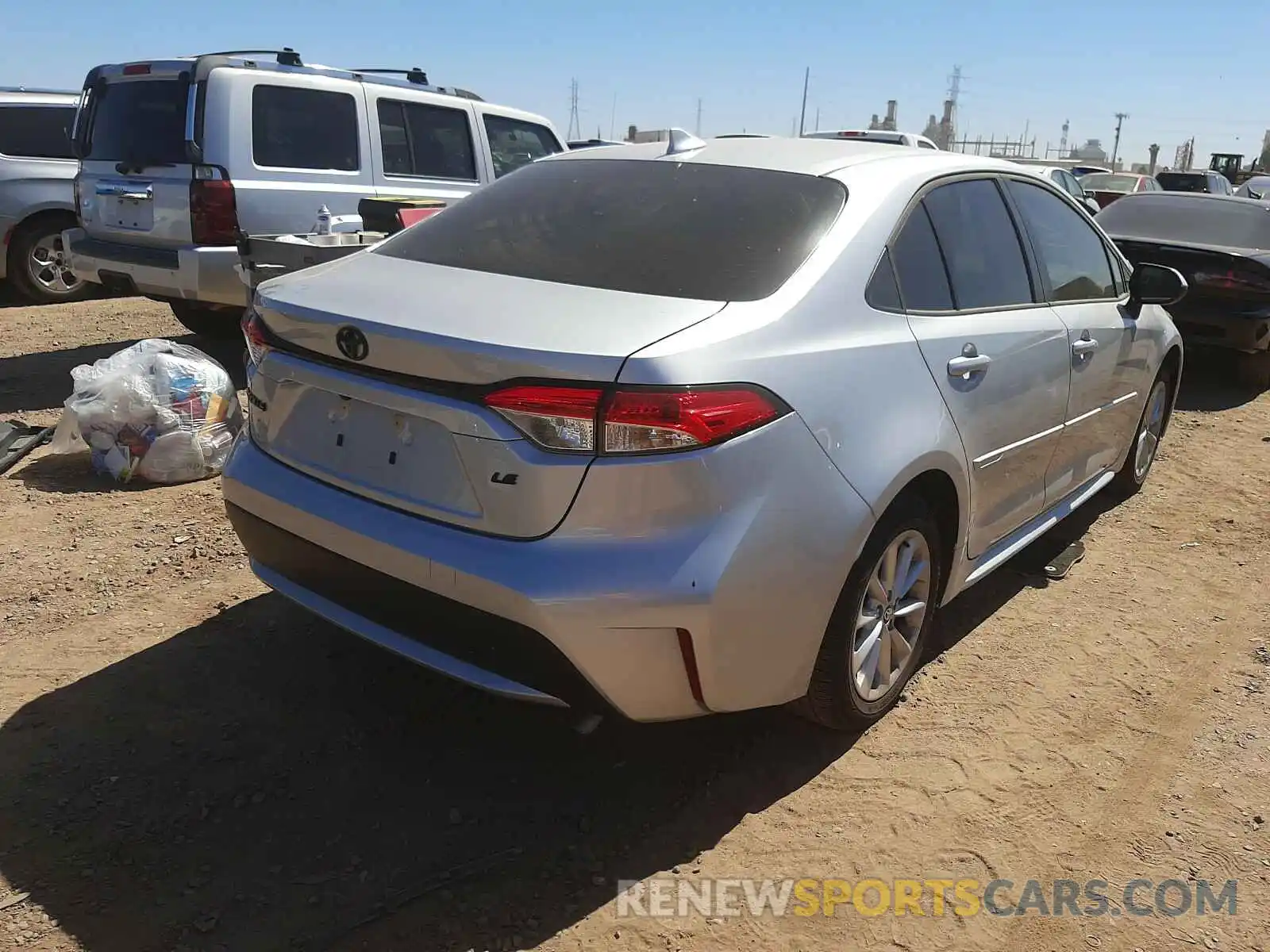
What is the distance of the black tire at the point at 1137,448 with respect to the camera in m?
5.14

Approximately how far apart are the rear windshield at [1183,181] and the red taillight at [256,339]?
1002 inches

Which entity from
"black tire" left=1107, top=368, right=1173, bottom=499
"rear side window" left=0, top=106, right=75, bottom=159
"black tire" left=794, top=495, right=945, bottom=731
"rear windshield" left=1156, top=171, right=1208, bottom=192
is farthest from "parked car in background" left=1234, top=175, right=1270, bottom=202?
"black tire" left=794, top=495, right=945, bottom=731

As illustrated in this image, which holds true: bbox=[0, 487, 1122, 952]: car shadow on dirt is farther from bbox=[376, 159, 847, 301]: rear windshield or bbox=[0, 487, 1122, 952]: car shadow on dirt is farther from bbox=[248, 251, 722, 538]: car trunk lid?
bbox=[376, 159, 847, 301]: rear windshield

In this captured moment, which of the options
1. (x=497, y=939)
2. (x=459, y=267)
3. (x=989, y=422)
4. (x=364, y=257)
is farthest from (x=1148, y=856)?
(x=364, y=257)

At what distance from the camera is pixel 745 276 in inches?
105

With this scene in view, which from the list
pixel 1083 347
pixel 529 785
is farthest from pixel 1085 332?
pixel 529 785

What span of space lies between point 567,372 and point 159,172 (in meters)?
5.50

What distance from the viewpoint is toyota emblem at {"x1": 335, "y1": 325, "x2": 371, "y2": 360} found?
8.24 ft

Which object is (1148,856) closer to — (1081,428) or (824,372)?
(824,372)

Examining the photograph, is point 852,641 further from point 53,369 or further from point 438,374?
point 53,369

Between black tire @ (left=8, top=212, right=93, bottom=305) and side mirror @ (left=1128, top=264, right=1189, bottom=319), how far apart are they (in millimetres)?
8936

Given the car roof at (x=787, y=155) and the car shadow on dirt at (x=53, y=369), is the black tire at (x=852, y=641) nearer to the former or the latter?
the car roof at (x=787, y=155)

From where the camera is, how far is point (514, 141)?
8633mm

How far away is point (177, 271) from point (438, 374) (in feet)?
16.0
